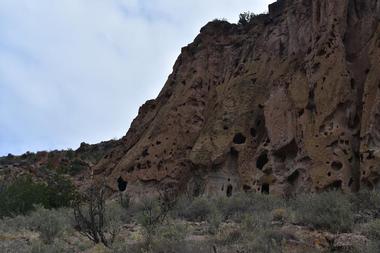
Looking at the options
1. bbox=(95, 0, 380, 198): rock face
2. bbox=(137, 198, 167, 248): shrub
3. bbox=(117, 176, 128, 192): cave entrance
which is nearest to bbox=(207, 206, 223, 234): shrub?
bbox=(137, 198, 167, 248): shrub

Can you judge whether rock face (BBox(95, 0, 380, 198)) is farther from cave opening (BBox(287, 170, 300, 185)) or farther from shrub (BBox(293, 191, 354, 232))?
shrub (BBox(293, 191, 354, 232))

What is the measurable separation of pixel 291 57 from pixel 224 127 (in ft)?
13.2

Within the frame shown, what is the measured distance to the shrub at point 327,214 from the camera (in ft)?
38.6

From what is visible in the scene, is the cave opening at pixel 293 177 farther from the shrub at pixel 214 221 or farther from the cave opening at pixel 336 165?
the shrub at pixel 214 221

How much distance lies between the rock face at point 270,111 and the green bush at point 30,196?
6.71ft

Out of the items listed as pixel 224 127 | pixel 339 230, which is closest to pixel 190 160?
pixel 224 127

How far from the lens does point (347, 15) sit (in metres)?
20.6

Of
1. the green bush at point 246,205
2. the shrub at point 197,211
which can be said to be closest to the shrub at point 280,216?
the green bush at point 246,205

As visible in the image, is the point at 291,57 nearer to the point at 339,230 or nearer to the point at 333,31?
the point at 333,31

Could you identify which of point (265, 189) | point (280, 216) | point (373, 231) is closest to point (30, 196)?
point (265, 189)

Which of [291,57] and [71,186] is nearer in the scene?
[291,57]

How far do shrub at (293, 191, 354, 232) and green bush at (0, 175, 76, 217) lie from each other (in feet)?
37.1

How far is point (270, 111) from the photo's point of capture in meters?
21.8

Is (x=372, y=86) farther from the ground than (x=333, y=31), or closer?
closer
